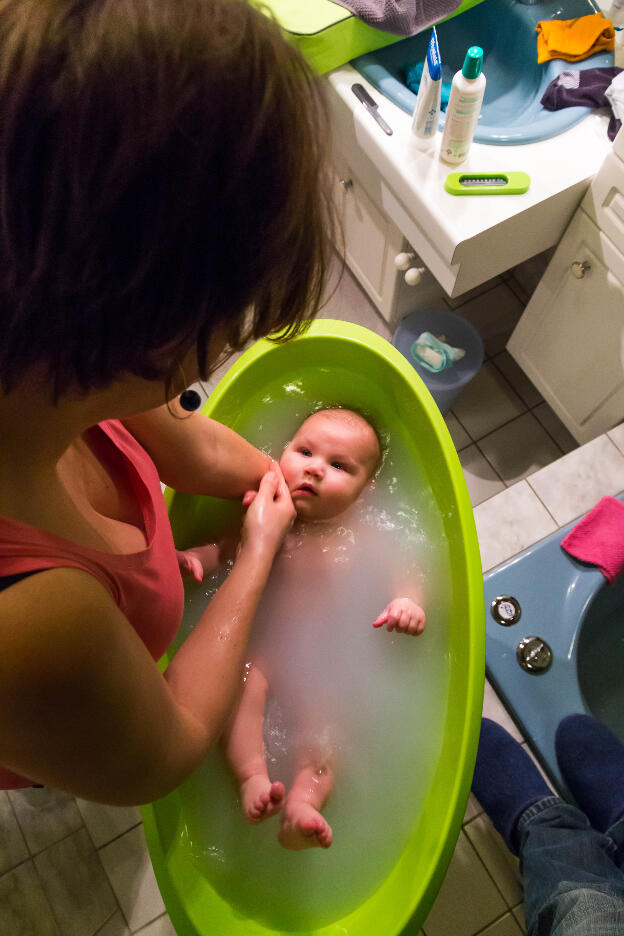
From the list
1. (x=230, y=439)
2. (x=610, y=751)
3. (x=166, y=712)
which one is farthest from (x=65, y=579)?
(x=610, y=751)

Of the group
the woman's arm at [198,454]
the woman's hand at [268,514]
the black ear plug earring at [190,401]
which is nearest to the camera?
the black ear plug earring at [190,401]

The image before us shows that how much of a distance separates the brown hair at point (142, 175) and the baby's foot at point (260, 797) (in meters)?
0.76

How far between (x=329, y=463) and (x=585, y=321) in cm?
69

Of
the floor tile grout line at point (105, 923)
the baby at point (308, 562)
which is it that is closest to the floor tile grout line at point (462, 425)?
the baby at point (308, 562)

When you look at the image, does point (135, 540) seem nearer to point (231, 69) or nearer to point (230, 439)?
point (230, 439)

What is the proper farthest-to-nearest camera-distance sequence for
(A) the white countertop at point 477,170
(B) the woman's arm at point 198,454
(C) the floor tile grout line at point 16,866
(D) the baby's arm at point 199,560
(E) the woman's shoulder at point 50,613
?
(C) the floor tile grout line at point 16,866, (A) the white countertop at point 477,170, (D) the baby's arm at point 199,560, (B) the woman's arm at point 198,454, (E) the woman's shoulder at point 50,613

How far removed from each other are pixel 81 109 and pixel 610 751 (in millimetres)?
1443

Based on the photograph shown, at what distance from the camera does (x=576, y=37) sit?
4.81ft

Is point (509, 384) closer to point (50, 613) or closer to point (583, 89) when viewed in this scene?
point (583, 89)

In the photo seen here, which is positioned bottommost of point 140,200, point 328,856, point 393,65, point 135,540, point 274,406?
point 328,856

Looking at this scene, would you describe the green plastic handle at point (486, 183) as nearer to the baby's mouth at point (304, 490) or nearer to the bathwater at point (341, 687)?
the bathwater at point (341, 687)

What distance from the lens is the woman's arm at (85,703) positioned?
52 cm

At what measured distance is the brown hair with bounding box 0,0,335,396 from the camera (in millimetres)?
360

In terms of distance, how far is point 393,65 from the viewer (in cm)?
155
